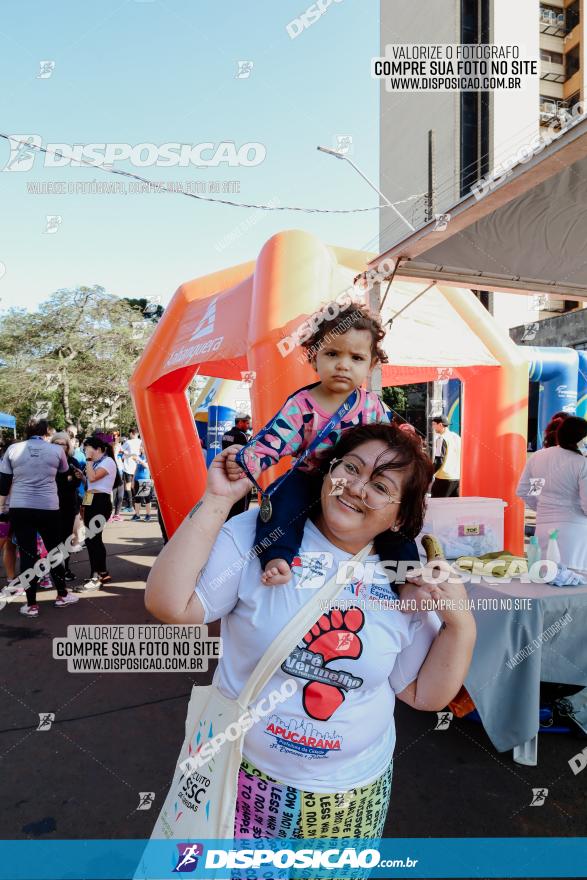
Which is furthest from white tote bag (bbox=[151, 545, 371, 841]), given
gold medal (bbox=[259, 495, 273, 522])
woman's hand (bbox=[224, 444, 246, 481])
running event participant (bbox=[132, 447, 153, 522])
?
running event participant (bbox=[132, 447, 153, 522])

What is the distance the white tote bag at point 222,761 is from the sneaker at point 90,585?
16.9 ft

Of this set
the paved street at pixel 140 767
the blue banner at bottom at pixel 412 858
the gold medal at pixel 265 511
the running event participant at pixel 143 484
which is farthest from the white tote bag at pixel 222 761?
the running event participant at pixel 143 484

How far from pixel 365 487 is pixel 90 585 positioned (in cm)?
552

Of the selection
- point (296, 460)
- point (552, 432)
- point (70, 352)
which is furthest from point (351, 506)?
point (70, 352)

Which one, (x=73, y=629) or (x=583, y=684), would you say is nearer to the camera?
(x=583, y=684)

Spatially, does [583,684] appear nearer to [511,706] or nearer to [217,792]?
[511,706]

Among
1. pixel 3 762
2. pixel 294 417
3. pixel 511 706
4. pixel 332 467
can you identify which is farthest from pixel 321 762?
pixel 3 762

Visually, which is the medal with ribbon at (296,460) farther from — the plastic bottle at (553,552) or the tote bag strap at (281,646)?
the plastic bottle at (553,552)

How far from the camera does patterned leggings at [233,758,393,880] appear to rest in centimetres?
122

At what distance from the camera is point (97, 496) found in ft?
19.7

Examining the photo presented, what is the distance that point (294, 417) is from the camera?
193cm

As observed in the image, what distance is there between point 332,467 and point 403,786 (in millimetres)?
2178

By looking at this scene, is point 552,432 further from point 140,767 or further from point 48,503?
point 48,503

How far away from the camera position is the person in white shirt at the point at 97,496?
5969 mm
